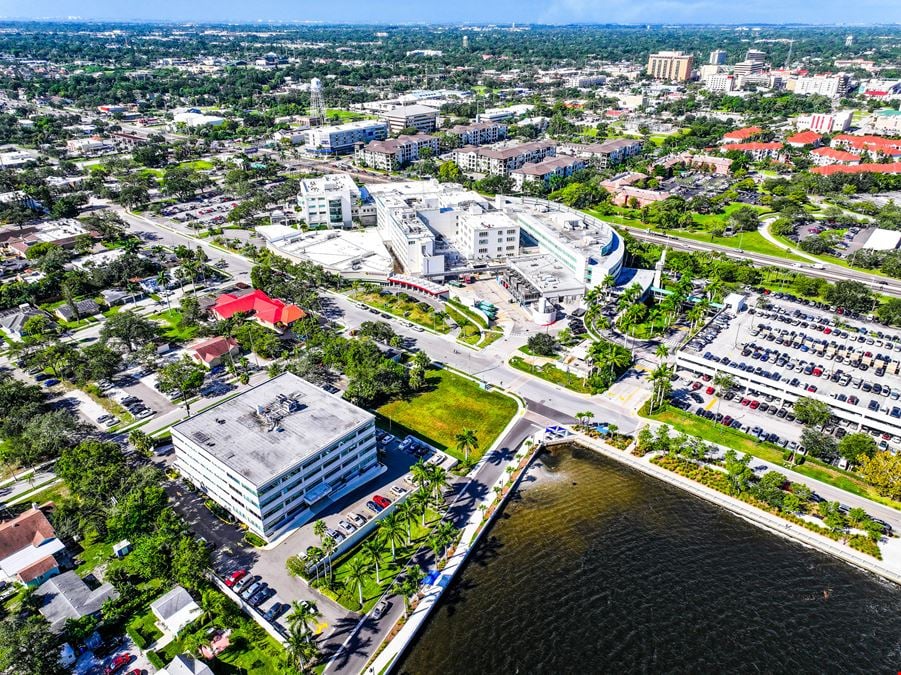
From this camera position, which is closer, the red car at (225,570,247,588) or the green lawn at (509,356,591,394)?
the red car at (225,570,247,588)

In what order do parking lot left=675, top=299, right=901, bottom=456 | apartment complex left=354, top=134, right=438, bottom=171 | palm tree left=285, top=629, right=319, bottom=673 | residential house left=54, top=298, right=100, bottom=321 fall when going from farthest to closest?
apartment complex left=354, top=134, right=438, bottom=171 < residential house left=54, top=298, right=100, bottom=321 < parking lot left=675, top=299, right=901, bottom=456 < palm tree left=285, top=629, right=319, bottom=673


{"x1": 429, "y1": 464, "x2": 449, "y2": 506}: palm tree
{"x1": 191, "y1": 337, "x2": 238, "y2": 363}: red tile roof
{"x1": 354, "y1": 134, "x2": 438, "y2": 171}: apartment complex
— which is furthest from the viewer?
{"x1": 354, "y1": 134, "x2": 438, "y2": 171}: apartment complex

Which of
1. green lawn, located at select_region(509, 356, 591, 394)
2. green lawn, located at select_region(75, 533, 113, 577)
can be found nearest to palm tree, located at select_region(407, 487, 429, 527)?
green lawn, located at select_region(75, 533, 113, 577)

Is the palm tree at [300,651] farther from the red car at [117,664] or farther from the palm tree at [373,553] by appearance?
the red car at [117,664]

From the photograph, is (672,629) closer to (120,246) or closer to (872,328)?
(872,328)

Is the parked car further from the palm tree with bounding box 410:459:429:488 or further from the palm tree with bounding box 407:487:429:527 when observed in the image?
the palm tree with bounding box 410:459:429:488

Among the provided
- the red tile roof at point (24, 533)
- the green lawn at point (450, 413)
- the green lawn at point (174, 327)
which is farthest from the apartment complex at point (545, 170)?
the red tile roof at point (24, 533)

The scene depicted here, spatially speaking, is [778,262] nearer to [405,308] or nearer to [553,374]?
[553,374]
